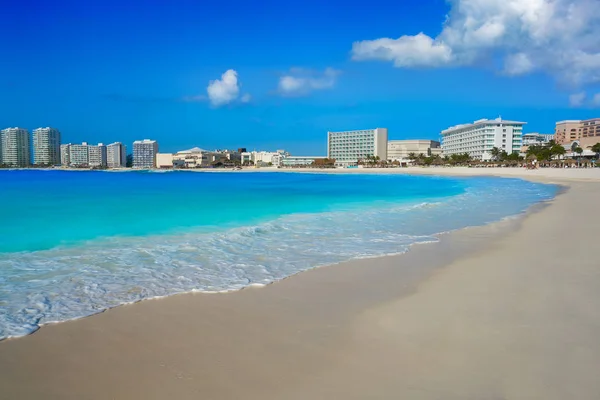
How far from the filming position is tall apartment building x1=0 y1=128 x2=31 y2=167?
19412cm

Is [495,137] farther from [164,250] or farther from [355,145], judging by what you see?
[164,250]

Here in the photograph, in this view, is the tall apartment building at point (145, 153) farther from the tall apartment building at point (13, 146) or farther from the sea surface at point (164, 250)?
the sea surface at point (164, 250)

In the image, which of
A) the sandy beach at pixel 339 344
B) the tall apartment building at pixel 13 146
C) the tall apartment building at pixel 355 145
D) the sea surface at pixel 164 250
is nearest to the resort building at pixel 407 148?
the tall apartment building at pixel 355 145

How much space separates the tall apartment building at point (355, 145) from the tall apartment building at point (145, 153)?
8291 cm

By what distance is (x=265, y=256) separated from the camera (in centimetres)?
758

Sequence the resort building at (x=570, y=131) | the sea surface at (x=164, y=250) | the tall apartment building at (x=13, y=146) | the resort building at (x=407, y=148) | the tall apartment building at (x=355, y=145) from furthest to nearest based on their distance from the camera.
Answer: the tall apartment building at (x=13, y=146)
the resort building at (x=407, y=148)
the tall apartment building at (x=355, y=145)
the resort building at (x=570, y=131)
the sea surface at (x=164, y=250)

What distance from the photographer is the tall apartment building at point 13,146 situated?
194m

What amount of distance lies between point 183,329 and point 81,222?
11.6 metres

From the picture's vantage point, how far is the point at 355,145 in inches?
6516

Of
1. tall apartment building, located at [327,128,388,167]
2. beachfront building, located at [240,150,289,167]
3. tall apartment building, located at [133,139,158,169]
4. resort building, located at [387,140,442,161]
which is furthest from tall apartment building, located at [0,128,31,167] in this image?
resort building, located at [387,140,442,161]

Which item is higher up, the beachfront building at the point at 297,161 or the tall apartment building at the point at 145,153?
the tall apartment building at the point at 145,153

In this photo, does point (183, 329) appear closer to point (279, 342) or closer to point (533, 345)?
point (279, 342)

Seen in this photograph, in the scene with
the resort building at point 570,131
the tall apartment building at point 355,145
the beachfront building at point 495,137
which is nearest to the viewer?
the beachfront building at point 495,137

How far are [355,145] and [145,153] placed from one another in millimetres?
98435
